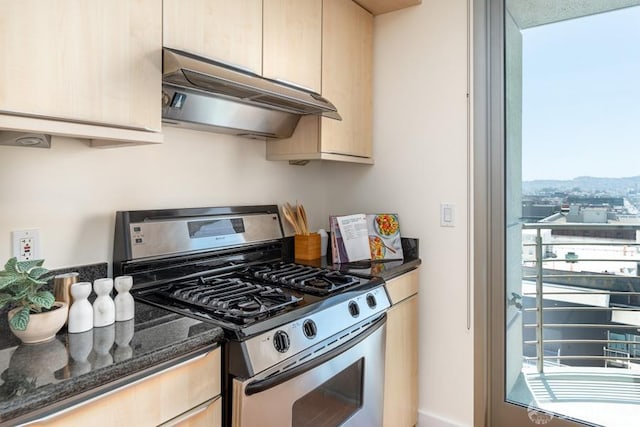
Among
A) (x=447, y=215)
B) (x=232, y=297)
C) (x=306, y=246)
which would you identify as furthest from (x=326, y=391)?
(x=447, y=215)

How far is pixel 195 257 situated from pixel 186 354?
0.72 metres

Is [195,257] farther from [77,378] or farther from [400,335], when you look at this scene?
[400,335]

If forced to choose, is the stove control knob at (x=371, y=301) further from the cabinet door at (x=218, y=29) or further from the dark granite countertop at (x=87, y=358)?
the cabinet door at (x=218, y=29)

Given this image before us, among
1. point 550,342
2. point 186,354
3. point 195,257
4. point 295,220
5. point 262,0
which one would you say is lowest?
point 550,342

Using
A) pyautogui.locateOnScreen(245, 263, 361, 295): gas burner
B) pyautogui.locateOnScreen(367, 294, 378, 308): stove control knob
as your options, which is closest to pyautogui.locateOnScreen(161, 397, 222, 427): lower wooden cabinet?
pyautogui.locateOnScreen(245, 263, 361, 295): gas burner

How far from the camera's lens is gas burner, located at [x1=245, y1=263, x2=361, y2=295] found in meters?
1.50

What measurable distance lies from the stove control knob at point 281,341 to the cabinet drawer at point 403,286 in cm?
72

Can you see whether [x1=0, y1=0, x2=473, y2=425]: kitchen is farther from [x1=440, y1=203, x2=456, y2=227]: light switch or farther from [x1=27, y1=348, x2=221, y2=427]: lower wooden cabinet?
[x1=27, y1=348, x2=221, y2=427]: lower wooden cabinet

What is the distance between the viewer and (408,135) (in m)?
2.16

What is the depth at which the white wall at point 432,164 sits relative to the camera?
78.7 inches

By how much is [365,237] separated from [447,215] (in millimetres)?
443

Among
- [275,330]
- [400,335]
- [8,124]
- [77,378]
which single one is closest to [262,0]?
[8,124]

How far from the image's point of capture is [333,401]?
1398 mm

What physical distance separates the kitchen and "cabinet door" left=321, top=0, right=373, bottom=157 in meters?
0.10
